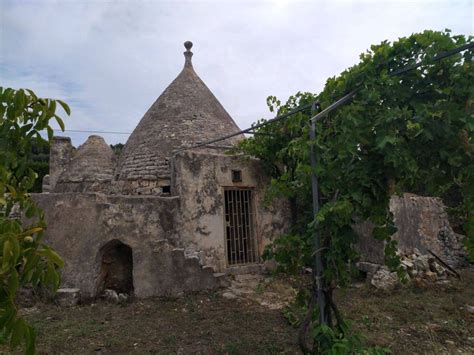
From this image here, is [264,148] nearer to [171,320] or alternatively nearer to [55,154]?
[171,320]

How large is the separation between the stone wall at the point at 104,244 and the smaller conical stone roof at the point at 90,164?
3152 millimetres

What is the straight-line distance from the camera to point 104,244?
605 cm

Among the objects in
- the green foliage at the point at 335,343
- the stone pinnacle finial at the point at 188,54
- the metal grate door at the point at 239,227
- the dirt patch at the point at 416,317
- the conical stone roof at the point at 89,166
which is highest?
the stone pinnacle finial at the point at 188,54

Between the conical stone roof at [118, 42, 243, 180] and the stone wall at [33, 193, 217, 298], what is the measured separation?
217 cm

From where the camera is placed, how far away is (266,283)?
6961 mm

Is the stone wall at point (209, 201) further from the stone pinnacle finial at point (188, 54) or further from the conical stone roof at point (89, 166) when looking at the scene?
the stone pinnacle finial at point (188, 54)

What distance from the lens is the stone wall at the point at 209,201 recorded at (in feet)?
23.4

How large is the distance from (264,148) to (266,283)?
10.2 feet

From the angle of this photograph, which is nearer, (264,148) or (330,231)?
(330,231)

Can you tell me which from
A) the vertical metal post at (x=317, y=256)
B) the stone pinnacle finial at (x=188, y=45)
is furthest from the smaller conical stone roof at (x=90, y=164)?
the vertical metal post at (x=317, y=256)

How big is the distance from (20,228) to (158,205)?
18.5ft

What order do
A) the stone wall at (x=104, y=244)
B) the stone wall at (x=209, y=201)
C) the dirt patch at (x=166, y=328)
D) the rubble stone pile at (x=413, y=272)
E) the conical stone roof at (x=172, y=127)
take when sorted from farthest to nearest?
1. the conical stone roof at (x=172, y=127)
2. the stone wall at (x=209, y=201)
3. the rubble stone pile at (x=413, y=272)
4. the stone wall at (x=104, y=244)
5. the dirt patch at (x=166, y=328)

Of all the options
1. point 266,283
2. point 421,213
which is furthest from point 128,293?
point 421,213

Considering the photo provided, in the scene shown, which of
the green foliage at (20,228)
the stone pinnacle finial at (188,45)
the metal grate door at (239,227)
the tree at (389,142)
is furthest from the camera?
the stone pinnacle finial at (188,45)
